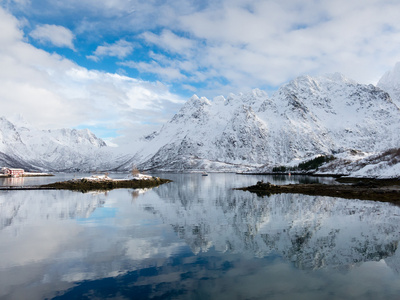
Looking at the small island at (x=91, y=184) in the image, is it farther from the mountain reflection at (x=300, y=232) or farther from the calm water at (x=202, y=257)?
the mountain reflection at (x=300, y=232)

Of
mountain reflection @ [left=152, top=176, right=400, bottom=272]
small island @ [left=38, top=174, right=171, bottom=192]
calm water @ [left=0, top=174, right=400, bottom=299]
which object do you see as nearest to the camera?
calm water @ [left=0, top=174, right=400, bottom=299]

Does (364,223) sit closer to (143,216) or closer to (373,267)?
(373,267)

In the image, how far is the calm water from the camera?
14.1 metres

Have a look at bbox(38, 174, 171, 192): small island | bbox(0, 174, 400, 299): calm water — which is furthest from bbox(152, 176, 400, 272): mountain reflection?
bbox(38, 174, 171, 192): small island

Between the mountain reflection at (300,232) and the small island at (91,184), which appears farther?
the small island at (91,184)

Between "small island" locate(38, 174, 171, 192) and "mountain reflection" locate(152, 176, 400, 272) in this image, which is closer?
"mountain reflection" locate(152, 176, 400, 272)

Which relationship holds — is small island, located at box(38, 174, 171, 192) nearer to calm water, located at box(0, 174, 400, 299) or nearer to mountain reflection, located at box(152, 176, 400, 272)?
calm water, located at box(0, 174, 400, 299)

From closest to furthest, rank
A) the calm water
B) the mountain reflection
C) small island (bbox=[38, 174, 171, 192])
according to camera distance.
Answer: the calm water → the mountain reflection → small island (bbox=[38, 174, 171, 192])

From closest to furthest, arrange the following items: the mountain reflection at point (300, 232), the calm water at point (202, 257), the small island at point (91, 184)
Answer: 1. the calm water at point (202, 257)
2. the mountain reflection at point (300, 232)
3. the small island at point (91, 184)

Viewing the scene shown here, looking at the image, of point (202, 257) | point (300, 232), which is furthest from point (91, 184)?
point (202, 257)

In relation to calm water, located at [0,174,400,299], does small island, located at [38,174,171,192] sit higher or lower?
higher

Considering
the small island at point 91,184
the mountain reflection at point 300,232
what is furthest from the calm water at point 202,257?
the small island at point 91,184

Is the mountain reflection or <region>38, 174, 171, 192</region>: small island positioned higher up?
<region>38, 174, 171, 192</region>: small island

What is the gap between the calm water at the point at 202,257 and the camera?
14055 mm
